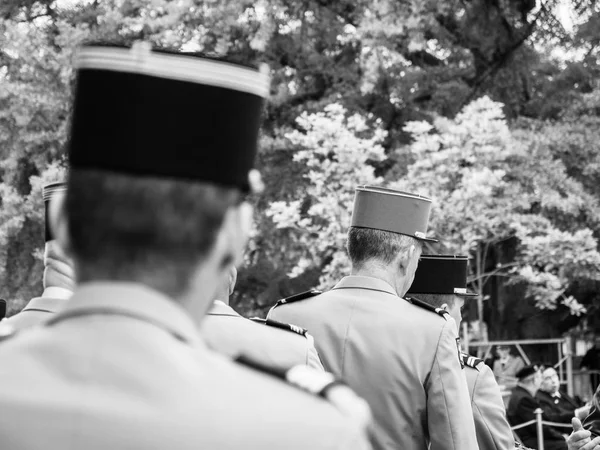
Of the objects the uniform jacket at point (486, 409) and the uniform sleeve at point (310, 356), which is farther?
the uniform jacket at point (486, 409)

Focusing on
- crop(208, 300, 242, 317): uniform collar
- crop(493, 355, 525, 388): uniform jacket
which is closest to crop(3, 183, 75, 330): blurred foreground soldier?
crop(208, 300, 242, 317): uniform collar

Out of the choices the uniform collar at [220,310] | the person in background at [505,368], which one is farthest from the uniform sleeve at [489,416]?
the person in background at [505,368]

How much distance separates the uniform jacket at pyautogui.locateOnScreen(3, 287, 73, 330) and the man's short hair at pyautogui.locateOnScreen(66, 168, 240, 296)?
2.42m

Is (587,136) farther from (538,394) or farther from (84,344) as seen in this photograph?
(84,344)

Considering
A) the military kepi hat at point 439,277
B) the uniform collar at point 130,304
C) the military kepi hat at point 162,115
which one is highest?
the military kepi hat at point 162,115

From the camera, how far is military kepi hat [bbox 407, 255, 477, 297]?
19.1 feet

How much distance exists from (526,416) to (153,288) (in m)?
10.5

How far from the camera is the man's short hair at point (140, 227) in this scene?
58.7 inches

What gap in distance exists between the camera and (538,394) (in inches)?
488

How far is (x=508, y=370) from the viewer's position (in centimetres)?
1708

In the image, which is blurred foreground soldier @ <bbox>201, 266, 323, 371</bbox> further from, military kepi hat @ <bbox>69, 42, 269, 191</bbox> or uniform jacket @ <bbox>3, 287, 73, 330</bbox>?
military kepi hat @ <bbox>69, 42, 269, 191</bbox>

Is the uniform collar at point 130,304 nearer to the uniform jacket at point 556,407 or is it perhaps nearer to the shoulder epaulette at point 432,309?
the shoulder epaulette at point 432,309

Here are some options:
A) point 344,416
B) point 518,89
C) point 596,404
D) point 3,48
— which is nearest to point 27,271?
point 3,48

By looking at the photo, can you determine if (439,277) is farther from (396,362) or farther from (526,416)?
(526,416)
